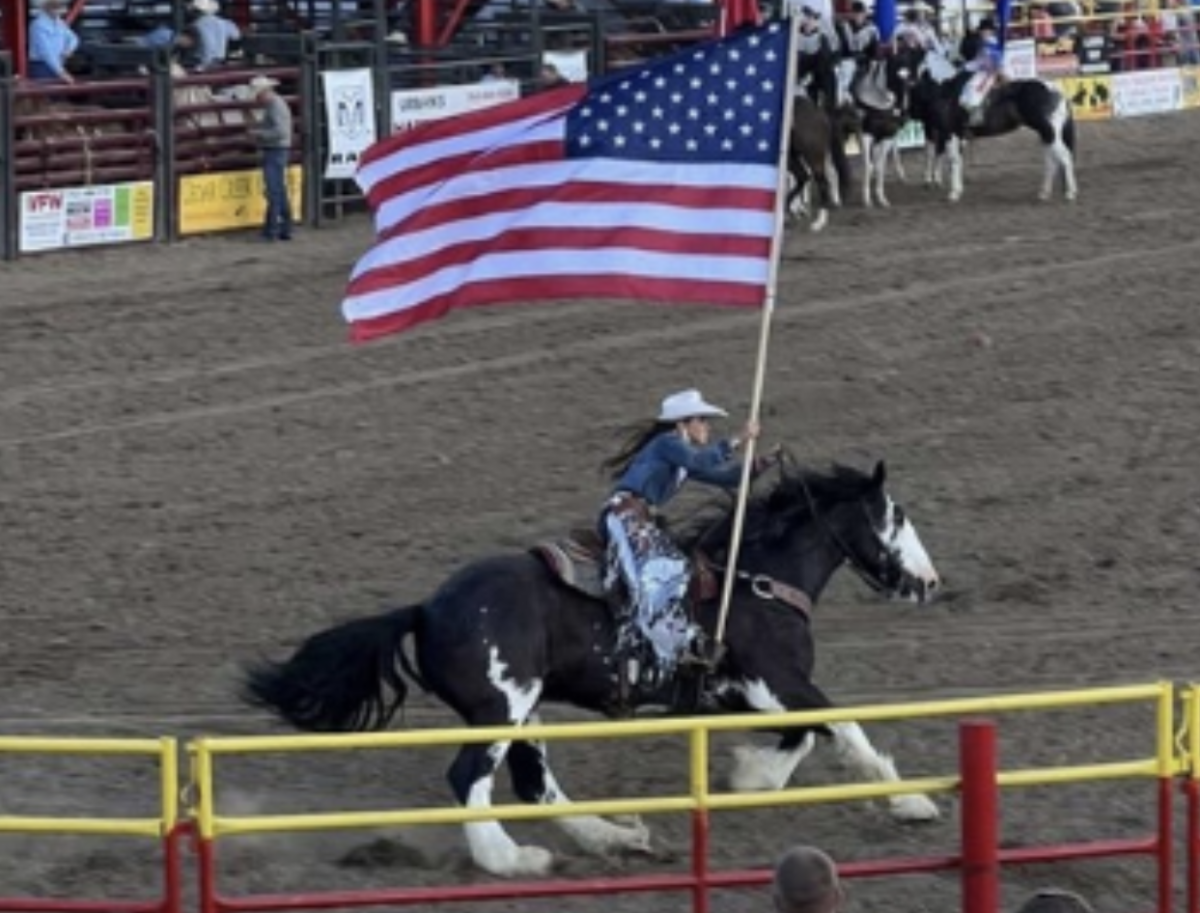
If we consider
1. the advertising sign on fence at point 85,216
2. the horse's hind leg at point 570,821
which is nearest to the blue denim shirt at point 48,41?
the advertising sign on fence at point 85,216

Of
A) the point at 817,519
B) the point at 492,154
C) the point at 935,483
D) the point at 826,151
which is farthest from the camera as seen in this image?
the point at 826,151

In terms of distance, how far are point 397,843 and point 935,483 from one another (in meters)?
7.61

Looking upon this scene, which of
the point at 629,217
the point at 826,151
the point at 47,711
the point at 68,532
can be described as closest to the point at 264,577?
the point at 68,532

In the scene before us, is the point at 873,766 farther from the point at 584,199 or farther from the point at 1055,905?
the point at 1055,905

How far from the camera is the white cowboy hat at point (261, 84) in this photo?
29.4m

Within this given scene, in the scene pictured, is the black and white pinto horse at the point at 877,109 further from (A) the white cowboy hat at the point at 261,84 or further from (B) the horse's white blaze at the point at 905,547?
(B) the horse's white blaze at the point at 905,547

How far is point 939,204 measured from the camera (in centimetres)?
3152

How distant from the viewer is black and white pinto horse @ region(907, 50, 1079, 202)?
104ft

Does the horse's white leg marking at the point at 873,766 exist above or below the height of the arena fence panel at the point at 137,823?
below

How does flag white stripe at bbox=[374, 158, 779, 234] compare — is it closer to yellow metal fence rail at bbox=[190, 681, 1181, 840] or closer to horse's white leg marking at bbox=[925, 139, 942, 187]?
yellow metal fence rail at bbox=[190, 681, 1181, 840]

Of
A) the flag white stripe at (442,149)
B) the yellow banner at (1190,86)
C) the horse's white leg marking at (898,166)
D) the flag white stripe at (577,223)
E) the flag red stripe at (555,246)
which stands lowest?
the horse's white leg marking at (898,166)

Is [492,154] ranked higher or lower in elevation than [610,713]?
higher

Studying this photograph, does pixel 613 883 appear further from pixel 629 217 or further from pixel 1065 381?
pixel 1065 381

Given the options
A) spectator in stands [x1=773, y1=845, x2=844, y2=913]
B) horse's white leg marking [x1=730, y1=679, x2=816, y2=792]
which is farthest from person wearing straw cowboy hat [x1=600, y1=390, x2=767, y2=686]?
spectator in stands [x1=773, y1=845, x2=844, y2=913]
